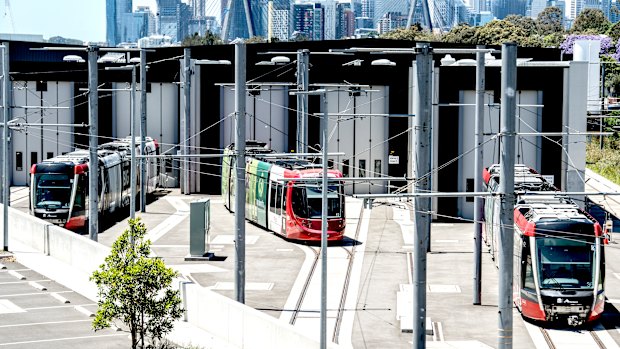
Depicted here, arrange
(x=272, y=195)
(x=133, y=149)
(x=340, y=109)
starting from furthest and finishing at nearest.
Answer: (x=340, y=109) < (x=133, y=149) < (x=272, y=195)

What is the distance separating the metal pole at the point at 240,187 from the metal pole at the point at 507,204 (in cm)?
987

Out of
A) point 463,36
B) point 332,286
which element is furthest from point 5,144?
point 463,36

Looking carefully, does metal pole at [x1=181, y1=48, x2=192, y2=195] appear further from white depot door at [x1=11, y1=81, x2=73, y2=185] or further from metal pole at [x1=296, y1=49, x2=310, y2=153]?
white depot door at [x1=11, y1=81, x2=73, y2=185]

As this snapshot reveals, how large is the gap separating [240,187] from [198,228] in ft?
39.2

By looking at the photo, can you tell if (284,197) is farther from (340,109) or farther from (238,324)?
(238,324)

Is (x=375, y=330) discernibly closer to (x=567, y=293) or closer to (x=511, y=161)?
(x=567, y=293)

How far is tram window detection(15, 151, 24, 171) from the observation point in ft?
235

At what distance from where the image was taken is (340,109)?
65625 millimetres

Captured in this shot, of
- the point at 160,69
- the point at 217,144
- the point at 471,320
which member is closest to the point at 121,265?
the point at 471,320

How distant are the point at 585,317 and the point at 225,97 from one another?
36642 millimetres

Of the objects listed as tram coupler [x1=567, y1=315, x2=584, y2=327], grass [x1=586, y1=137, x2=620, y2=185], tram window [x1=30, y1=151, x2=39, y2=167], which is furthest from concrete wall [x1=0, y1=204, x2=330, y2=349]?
grass [x1=586, y1=137, x2=620, y2=185]

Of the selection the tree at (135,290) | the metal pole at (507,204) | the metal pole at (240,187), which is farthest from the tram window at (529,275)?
the tree at (135,290)

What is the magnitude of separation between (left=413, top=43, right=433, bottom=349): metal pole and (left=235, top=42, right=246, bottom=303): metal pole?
711 cm

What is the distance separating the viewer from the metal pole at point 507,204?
78.1 ft
